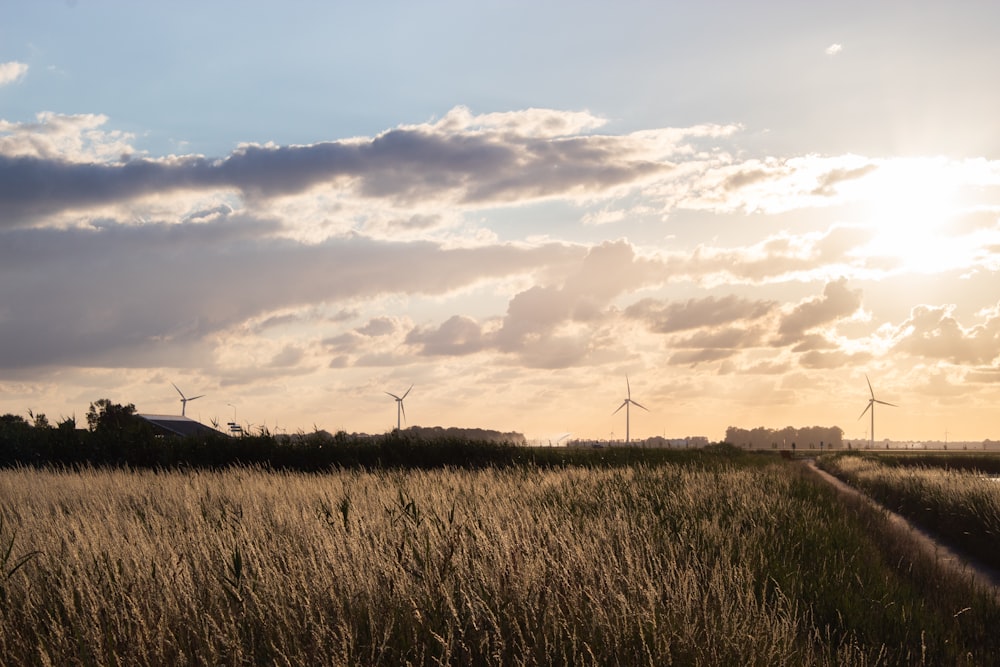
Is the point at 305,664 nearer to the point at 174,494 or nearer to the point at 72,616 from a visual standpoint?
the point at 72,616

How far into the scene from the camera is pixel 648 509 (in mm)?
13844

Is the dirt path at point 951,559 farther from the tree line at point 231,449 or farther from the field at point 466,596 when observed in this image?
the tree line at point 231,449

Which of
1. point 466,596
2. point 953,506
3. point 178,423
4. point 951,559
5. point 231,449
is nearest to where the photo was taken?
point 466,596

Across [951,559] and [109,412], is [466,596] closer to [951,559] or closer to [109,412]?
[951,559]

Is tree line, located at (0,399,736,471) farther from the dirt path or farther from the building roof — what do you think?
the building roof

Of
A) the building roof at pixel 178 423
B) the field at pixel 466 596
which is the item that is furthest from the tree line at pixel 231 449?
the building roof at pixel 178 423

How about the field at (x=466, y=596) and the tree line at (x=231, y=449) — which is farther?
the tree line at (x=231, y=449)

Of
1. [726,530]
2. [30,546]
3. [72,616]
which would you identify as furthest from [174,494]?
[726,530]

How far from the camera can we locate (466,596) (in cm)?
661

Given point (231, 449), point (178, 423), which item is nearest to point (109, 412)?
point (178, 423)

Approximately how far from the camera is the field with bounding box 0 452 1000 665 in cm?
652

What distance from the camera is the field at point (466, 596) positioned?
6.52 meters

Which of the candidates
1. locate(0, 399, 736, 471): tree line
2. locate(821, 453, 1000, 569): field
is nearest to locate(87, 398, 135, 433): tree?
locate(0, 399, 736, 471): tree line

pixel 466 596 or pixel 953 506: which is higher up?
pixel 466 596
